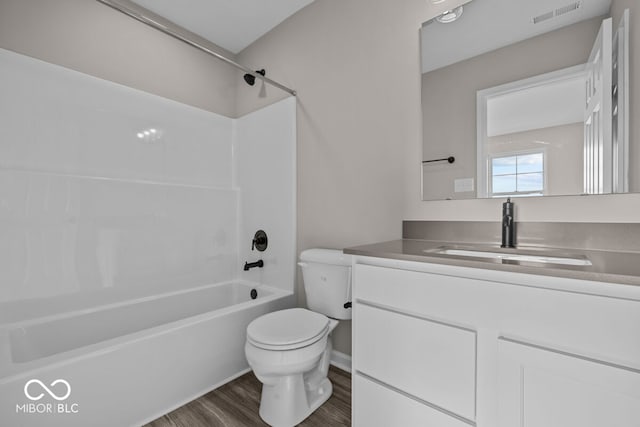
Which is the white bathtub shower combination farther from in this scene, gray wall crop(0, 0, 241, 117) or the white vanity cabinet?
the white vanity cabinet

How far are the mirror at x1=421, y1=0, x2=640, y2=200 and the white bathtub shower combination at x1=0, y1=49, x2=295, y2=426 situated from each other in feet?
3.69

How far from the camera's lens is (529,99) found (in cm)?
126

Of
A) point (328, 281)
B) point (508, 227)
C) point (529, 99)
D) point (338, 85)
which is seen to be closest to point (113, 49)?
point (338, 85)

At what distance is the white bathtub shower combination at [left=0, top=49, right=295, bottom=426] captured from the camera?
134 centimetres

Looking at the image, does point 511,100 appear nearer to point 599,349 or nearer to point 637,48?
point 637,48

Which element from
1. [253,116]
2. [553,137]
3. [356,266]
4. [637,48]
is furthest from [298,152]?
[637,48]

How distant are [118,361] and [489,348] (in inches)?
60.6

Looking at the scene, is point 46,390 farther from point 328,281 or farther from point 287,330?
point 328,281

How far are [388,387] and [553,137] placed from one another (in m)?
1.22

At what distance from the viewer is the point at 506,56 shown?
1.33 metres

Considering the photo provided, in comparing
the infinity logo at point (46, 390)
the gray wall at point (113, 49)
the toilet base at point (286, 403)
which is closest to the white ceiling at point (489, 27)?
the toilet base at point (286, 403)

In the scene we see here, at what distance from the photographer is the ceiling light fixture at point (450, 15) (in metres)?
1.46

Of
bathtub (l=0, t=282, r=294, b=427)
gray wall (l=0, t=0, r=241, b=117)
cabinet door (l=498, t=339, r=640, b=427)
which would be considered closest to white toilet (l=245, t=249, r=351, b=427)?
bathtub (l=0, t=282, r=294, b=427)
